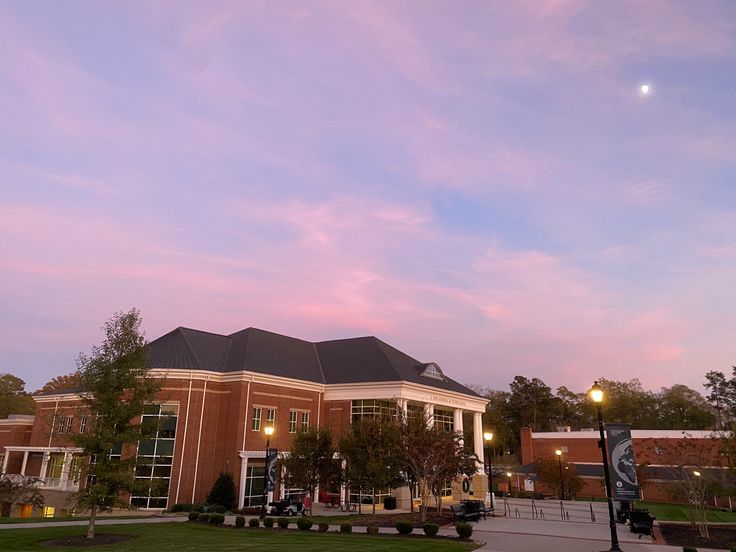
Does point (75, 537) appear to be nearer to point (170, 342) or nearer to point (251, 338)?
point (170, 342)

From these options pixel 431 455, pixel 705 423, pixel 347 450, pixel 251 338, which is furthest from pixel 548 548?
pixel 705 423

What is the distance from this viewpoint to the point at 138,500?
3669 cm

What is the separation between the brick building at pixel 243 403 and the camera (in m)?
38.7

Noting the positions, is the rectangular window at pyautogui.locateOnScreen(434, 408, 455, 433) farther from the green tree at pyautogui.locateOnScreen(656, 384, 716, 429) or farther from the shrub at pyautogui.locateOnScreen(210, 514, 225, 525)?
the green tree at pyautogui.locateOnScreen(656, 384, 716, 429)

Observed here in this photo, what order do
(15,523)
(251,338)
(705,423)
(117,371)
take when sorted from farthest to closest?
(705,423)
(251,338)
(15,523)
(117,371)

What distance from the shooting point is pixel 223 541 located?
20328 mm

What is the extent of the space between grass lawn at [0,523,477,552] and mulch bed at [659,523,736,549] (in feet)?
33.2

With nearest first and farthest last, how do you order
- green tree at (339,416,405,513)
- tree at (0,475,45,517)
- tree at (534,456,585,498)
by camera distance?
green tree at (339,416,405,513)
tree at (0,475,45,517)
tree at (534,456,585,498)

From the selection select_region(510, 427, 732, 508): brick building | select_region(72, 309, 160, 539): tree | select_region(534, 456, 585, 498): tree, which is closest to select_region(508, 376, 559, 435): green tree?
select_region(510, 427, 732, 508): brick building

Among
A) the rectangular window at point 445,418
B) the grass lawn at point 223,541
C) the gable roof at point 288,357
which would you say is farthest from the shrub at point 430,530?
the rectangular window at point 445,418

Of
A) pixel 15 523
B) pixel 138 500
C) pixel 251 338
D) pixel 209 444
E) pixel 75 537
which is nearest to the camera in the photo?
pixel 75 537

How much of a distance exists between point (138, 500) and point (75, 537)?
52.6 ft

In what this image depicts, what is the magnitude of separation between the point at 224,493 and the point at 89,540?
53.8ft

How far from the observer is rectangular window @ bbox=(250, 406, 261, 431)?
41.7m
